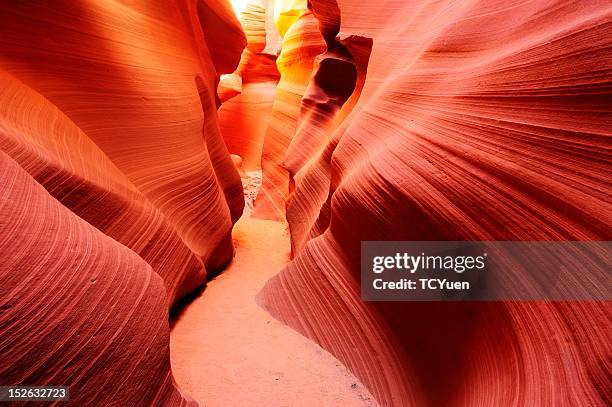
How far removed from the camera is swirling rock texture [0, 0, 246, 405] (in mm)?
1520

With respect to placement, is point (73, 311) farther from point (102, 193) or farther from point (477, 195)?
point (477, 195)

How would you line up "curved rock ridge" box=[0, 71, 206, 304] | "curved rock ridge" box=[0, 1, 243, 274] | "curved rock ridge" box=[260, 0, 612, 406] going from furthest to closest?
"curved rock ridge" box=[0, 1, 243, 274] < "curved rock ridge" box=[0, 71, 206, 304] < "curved rock ridge" box=[260, 0, 612, 406]

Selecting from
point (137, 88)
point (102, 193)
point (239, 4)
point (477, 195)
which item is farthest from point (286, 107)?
point (477, 195)

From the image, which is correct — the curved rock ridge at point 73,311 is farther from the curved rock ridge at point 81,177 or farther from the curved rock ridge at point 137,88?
the curved rock ridge at point 137,88

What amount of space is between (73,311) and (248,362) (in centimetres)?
134

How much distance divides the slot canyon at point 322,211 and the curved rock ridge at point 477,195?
1 cm

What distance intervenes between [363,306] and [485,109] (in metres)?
1.53

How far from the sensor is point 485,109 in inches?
82.7

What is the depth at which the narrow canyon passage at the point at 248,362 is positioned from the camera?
2309 millimetres

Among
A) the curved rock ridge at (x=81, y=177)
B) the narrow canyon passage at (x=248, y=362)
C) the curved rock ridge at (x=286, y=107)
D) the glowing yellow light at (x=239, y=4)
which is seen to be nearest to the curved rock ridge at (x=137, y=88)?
the curved rock ridge at (x=81, y=177)

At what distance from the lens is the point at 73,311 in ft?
5.19

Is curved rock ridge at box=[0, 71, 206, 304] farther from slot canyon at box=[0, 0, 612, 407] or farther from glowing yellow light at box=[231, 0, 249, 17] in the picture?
glowing yellow light at box=[231, 0, 249, 17]

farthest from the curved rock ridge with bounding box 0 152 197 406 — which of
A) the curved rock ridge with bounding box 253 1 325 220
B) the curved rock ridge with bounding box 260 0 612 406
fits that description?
the curved rock ridge with bounding box 253 1 325 220

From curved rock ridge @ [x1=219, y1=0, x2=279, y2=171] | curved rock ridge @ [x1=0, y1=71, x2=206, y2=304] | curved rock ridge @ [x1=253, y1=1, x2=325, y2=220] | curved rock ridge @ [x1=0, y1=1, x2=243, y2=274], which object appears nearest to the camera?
curved rock ridge @ [x1=0, y1=71, x2=206, y2=304]
